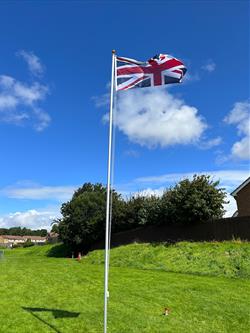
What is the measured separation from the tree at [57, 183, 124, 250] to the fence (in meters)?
2.61

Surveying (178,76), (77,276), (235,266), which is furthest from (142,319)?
(235,266)

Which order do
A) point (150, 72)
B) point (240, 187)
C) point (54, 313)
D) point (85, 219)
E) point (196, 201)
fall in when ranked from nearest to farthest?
point (150, 72), point (54, 313), point (196, 201), point (240, 187), point (85, 219)

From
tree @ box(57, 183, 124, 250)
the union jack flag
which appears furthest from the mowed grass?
tree @ box(57, 183, 124, 250)

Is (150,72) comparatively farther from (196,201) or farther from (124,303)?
(196,201)

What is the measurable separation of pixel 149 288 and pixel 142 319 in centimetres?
490

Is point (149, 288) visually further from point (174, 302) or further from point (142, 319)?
point (142, 319)

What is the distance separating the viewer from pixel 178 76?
11148 mm

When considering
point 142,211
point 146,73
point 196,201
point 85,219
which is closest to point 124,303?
point 146,73

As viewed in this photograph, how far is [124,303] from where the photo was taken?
13.5 m

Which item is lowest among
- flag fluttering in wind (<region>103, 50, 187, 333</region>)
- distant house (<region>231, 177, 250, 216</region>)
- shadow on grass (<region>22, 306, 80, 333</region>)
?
shadow on grass (<region>22, 306, 80, 333</region>)

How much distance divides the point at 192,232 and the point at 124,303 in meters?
22.2

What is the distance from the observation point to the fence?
30844 millimetres

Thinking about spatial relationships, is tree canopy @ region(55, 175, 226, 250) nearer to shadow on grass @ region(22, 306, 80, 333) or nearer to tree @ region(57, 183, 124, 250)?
tree @ region(57, 183, 124, 250)

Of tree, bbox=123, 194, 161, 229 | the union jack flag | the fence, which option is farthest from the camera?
tree, bbox=123, 194, 161, 229
